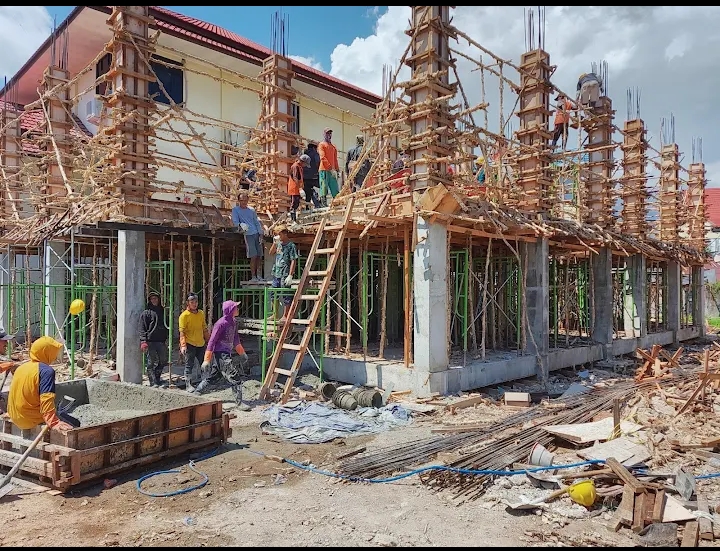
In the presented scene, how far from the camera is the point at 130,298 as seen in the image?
10.6 m

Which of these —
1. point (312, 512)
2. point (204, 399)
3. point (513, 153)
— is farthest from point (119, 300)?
point (513, 153)

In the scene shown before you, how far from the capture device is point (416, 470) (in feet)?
20.9

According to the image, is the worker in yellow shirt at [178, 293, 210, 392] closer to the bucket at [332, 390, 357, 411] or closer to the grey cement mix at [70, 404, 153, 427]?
the grey cement mix at [70, 404, 153, 427]

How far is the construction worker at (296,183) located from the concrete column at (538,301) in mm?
5299

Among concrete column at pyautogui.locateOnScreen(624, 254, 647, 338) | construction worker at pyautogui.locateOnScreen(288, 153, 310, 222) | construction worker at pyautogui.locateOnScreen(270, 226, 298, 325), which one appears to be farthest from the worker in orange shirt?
concrete column at pyautogui.locateOnScreen(624, 254, 647, 338)

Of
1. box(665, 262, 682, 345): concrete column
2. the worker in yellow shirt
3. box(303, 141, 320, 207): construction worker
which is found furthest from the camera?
box(665, 262, 682, 345): concrete column

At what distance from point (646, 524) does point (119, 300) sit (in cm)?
922

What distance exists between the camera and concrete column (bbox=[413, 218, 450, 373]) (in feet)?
32.5

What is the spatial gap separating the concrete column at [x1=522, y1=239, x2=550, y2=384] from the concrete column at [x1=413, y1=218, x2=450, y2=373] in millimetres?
3294

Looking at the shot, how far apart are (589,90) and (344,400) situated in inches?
476

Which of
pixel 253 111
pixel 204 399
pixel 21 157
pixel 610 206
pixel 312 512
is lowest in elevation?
pixel 312 512

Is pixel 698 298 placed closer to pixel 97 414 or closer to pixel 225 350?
pixel 225 350

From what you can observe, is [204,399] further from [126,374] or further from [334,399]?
[126,374]

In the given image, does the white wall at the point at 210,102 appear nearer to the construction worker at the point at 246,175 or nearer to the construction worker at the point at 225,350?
the construction worker at the point at 246,175
